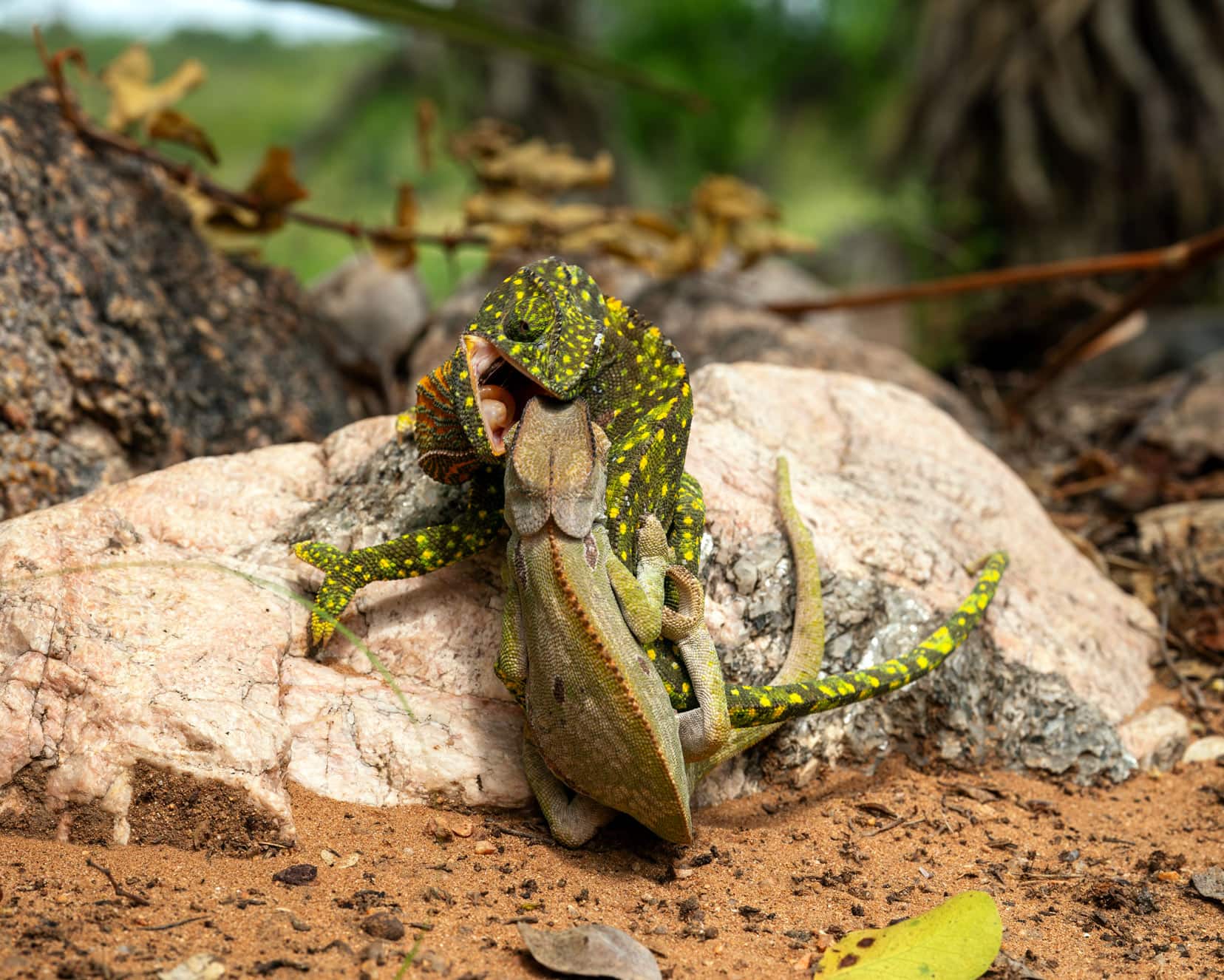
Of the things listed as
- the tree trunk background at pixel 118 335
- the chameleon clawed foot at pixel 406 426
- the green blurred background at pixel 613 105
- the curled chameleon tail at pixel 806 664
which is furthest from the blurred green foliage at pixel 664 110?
the curled chameleon tail at pixel 806 664

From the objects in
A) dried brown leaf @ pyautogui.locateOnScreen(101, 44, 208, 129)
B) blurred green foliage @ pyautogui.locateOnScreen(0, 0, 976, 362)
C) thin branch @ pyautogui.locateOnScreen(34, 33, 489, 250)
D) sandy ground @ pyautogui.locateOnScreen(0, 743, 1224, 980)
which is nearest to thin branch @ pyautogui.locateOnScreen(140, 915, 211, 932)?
sandy ground @ pyautogui.locateOnScreen(0, 743, 1224, 980)

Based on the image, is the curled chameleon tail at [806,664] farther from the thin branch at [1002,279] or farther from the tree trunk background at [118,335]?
the thin branch at [1002,279]

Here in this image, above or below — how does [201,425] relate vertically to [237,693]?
above

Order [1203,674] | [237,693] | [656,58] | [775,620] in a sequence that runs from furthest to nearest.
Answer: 1. [656,58]
2. [1203,674]
3. [775,620]
4. [237,693]

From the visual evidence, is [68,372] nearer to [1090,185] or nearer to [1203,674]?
[1203,674]

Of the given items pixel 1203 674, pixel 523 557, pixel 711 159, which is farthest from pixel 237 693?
pixel 711 159

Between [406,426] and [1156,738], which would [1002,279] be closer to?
[1156,738]

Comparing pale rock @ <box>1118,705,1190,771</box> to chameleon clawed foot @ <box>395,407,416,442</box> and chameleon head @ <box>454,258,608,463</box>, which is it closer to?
chameleon head @ <box>454,258,608,463</box>
